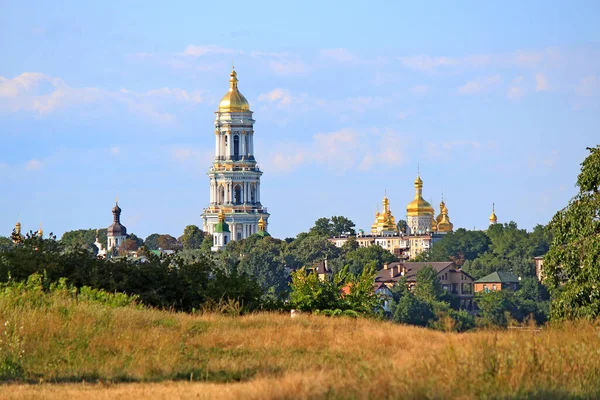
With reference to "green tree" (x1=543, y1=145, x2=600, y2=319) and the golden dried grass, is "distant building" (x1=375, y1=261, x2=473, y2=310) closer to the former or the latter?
"green tree" (x1=543, y1=145, x2=600, y2=319)

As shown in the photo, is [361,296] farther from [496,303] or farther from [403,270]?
[403,270]

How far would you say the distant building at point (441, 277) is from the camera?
154375mm

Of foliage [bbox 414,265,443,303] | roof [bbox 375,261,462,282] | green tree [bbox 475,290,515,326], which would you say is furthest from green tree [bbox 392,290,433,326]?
roof [bbox 375,261,462,282]

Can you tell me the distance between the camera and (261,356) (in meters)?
21.1

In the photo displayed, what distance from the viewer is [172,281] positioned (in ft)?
97.4

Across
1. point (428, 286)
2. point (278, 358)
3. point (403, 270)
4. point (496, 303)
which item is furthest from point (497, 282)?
point (278, 358)

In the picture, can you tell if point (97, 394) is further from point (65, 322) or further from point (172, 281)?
point (172, 281)

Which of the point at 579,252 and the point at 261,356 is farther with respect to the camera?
the point at 579,252

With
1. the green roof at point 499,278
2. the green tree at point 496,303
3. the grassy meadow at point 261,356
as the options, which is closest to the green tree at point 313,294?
the grassy meadow at point 261,356

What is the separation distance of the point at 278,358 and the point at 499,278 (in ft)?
465

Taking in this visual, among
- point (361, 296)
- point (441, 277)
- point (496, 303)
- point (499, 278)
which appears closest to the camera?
point (361, 296)

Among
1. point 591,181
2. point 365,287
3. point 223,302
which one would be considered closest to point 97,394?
point 223,302

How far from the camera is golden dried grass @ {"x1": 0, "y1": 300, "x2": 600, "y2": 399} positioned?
52.1 feet

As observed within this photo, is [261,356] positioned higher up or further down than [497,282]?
further down
